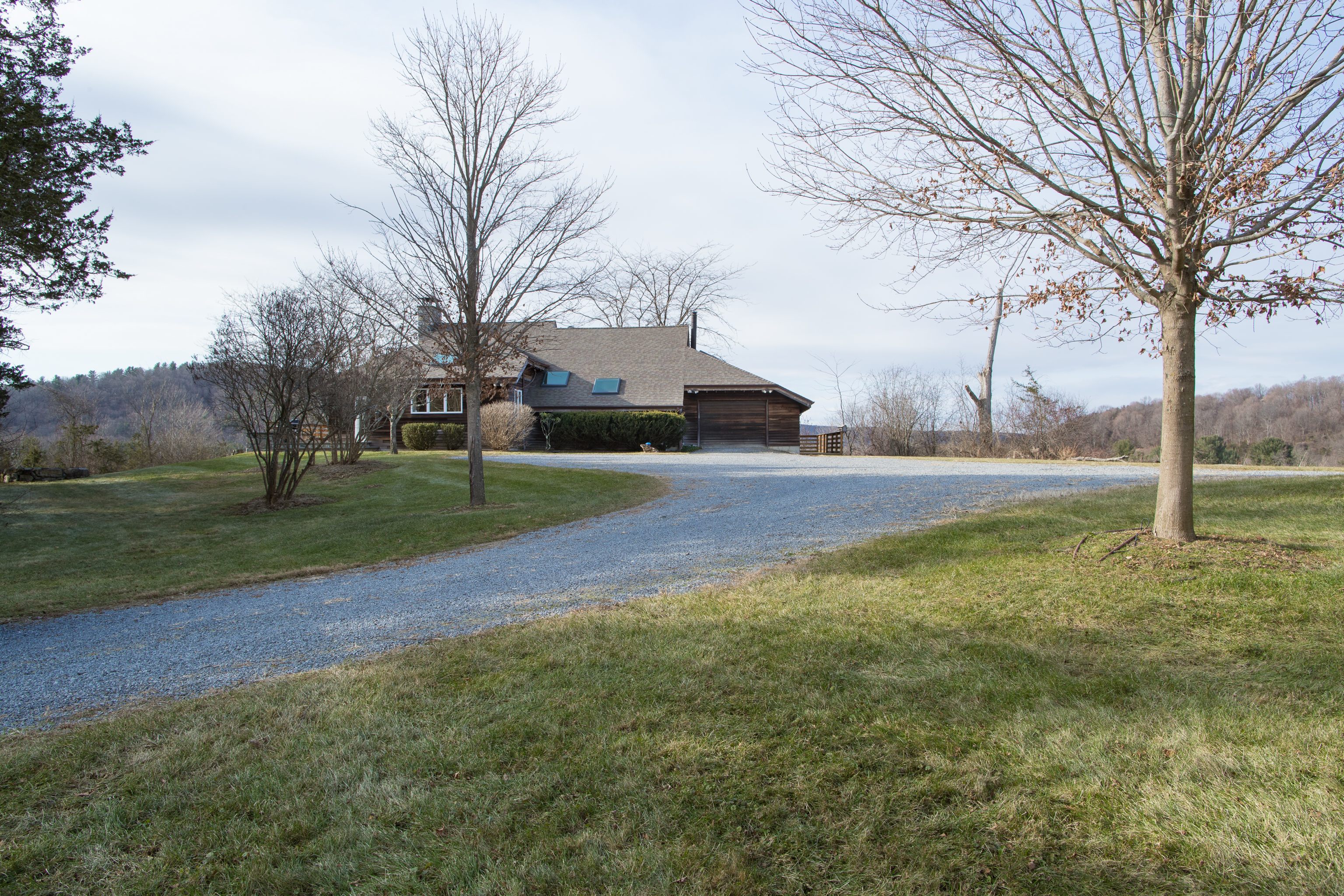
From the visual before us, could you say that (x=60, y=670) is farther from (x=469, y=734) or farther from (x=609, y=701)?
(x=609, y=701)

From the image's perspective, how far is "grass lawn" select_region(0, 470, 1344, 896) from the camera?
2322 millimetres

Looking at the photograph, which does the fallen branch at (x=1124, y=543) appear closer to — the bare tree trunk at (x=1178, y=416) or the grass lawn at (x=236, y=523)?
the bare tree trunk at (x=1178, y=416)

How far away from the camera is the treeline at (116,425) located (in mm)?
19297

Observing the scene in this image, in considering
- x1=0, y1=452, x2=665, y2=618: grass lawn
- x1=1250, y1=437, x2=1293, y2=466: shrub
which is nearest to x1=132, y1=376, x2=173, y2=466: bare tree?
x1=0, y1=452, x2=665, y2=618: grass lawn

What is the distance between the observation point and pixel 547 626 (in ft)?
16.5

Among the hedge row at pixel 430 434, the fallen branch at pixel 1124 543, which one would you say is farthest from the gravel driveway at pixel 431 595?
the hedge row at pixel 430 434

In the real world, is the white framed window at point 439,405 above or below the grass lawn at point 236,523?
above

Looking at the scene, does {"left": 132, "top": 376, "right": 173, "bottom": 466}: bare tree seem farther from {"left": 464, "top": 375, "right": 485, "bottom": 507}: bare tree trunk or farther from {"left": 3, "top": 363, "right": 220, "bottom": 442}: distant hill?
{"left": 464, "top": 375, "right": 485, "bottom": 507}: bare tree trunk

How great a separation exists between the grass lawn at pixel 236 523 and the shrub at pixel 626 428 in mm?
8751

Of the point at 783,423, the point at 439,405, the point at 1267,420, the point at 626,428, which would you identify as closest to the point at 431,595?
the point at 626,428

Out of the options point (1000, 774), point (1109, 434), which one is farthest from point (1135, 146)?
point (1109, 434)

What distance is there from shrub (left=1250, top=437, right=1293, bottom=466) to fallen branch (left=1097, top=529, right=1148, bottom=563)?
83.8 ft

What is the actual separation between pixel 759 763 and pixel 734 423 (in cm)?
2701

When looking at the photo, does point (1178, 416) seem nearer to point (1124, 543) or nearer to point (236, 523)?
point (1124, 543)
